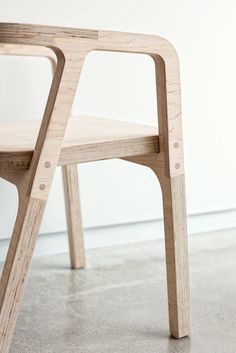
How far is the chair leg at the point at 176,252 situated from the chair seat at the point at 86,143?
0.27 feet

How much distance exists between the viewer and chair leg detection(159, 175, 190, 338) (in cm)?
104

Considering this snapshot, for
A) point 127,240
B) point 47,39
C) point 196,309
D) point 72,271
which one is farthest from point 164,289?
point 47,39

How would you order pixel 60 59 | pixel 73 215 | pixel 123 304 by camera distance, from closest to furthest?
pixel 60 59
pixel 123 304
pixel 73 215

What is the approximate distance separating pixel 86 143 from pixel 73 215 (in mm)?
515

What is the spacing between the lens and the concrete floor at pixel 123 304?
3.53 feet

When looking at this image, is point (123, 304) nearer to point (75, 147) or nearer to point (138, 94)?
point (75, 147)

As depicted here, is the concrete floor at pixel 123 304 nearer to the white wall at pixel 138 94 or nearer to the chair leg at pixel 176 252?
the chair leg at pixel 176 252

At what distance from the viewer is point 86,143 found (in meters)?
0.96

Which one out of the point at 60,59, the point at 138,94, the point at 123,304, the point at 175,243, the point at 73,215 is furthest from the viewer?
the point at 138,94

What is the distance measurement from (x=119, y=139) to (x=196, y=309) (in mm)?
445

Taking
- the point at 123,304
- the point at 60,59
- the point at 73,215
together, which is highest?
the point at 60,59

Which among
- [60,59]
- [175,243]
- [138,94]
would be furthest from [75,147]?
[138,94]

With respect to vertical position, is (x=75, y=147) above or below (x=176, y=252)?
above

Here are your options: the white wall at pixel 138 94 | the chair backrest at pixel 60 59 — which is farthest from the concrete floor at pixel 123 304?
the chair backrest at pixel 60 59
